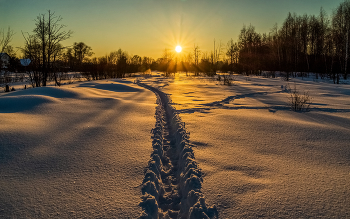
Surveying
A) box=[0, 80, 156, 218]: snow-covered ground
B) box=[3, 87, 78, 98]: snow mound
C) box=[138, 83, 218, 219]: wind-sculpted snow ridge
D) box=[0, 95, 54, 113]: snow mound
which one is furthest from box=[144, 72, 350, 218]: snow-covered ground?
box=[3, 87, 78, 98]: snow mound

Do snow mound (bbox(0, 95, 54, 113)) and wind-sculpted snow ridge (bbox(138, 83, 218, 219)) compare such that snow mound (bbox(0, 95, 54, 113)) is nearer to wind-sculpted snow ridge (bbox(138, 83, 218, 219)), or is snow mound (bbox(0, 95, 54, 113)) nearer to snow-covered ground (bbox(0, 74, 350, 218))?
snow-covered ground (bbox(0, 74, 350, 218))

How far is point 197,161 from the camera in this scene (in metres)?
2.62

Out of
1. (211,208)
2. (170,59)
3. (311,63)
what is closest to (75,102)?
(211,208)

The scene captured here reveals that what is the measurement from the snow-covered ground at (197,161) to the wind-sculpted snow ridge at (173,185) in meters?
0.10

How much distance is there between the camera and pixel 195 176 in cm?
222

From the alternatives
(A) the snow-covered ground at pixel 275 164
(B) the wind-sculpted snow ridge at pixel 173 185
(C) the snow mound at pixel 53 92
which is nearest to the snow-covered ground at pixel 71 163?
(B) the wind-sculpted snow ridge at pixel 173 185

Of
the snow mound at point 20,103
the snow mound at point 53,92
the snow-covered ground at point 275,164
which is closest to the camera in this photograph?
the snow-covered ground at point 275,164

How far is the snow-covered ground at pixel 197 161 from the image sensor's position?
1.74m

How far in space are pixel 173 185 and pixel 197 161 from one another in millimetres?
524

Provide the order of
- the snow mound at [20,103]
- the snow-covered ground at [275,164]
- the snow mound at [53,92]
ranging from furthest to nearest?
the snow mound at [53,92], the snow mound at [20,103], the snow-covered ground at [275,164]

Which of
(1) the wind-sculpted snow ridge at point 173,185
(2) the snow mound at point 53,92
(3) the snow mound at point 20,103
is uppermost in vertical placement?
(2) the snow mound at point 53,92

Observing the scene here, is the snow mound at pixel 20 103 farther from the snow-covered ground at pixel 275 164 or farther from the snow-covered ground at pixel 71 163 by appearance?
the snow-covered ground at pixel 275 164

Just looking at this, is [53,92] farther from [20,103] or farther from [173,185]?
[173,185]

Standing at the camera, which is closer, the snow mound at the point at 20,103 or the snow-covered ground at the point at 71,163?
the snow-covered ground at the point at 71,163
